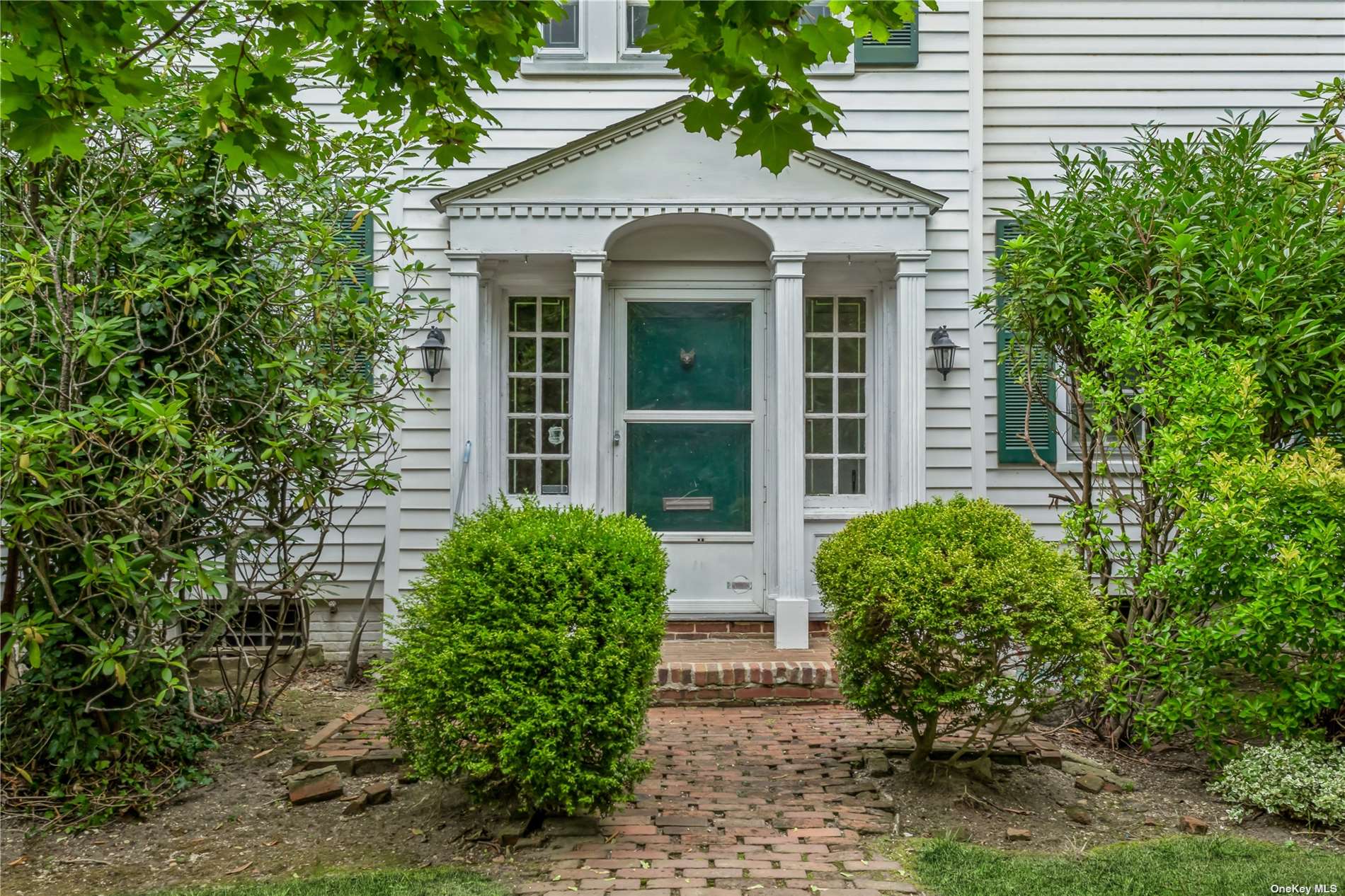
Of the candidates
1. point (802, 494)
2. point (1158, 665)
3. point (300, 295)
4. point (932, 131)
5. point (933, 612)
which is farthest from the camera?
point (932, 131)

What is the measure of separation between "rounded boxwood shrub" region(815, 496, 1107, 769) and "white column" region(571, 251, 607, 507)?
8.17 ft

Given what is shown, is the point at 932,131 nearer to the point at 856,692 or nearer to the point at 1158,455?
the point at 1158,455

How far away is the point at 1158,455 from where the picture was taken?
15.1 ft

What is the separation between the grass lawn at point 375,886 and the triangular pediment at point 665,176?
15.1 ft

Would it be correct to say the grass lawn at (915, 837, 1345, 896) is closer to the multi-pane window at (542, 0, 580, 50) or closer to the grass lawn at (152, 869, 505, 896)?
the grass lawn at (152, 869, 505, 896)

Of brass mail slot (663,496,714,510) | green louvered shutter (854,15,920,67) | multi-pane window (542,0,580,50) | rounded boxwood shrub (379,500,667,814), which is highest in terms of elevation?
multi-pane window (542,0,580,50)

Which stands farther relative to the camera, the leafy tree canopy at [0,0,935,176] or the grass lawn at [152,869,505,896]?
the grass lawn at [152,869,505,896]

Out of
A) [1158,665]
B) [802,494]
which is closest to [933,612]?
[1158,665]

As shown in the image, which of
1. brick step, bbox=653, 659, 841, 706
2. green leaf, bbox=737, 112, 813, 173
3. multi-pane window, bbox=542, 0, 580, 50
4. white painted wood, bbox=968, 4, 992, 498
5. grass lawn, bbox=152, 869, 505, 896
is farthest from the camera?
multi-pane window, bbox=542, 0, 580, 50

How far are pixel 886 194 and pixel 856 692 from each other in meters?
3.83

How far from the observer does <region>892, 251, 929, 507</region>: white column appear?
254 inches

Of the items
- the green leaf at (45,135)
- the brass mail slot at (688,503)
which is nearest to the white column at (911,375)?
the brass mail slot at (688,503)

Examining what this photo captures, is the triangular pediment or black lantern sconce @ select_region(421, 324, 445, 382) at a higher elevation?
the triangular pediment

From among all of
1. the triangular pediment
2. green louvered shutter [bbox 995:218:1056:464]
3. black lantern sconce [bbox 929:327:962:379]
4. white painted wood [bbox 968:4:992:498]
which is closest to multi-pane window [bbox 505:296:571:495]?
the triangular pediment
